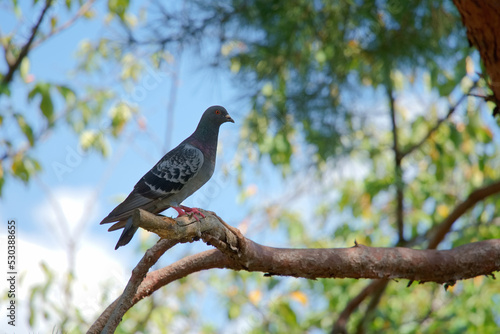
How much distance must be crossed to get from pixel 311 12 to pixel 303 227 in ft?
10.5

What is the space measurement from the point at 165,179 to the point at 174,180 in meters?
0.05

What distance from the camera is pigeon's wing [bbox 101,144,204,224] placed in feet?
8.89

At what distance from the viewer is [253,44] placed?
16.7 feet

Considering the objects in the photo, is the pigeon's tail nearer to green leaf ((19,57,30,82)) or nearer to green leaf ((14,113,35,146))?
green leaf ((14,113,35,146))

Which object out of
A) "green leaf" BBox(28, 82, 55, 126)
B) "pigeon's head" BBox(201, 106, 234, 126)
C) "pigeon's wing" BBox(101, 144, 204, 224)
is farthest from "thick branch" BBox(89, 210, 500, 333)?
"green leaf" BBox(28, 82, 55, 126)

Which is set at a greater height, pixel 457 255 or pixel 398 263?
pixel 398 263

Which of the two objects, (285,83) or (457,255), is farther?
(285,83)

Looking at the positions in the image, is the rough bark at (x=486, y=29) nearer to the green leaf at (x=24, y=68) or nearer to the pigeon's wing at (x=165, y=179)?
the pigeon's wing at (x=165, y=179)

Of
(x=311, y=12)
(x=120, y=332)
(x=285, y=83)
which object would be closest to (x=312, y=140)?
(x=285, y=83)

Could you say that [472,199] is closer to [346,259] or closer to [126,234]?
[346,259]

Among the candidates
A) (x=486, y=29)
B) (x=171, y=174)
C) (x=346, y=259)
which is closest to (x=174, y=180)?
(x=171, y=174)

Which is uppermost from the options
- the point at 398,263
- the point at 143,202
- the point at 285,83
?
the point at 285,83

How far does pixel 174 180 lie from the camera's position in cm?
285

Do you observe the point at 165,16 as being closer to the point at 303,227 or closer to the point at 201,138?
the point at 201,138
